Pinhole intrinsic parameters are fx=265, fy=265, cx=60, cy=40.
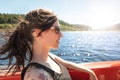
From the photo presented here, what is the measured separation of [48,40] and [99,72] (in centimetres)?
71

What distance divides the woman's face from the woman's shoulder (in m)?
0.17

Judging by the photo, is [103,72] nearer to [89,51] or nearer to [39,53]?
[39,53]

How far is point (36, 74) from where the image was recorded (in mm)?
1444

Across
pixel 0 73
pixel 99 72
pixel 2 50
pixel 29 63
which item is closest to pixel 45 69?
pixel 29 63

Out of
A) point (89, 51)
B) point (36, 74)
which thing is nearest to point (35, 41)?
point (36, 74)

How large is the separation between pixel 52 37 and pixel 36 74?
0.25 m

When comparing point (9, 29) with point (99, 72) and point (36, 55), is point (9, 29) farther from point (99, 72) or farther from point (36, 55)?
point (99, 72)

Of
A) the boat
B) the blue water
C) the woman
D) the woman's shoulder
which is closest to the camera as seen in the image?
the woman's shoulder

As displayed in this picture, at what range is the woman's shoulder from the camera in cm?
143

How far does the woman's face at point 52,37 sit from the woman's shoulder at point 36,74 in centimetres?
17

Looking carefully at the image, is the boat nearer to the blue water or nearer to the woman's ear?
the blue water

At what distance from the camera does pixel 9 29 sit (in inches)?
64.0

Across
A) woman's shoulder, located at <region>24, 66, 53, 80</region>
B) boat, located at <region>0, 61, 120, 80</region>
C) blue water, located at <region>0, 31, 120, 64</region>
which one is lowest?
blue water, located at <region>0, 31, 120, 64</region>

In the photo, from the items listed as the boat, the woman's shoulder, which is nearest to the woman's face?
the woman's shoulder
